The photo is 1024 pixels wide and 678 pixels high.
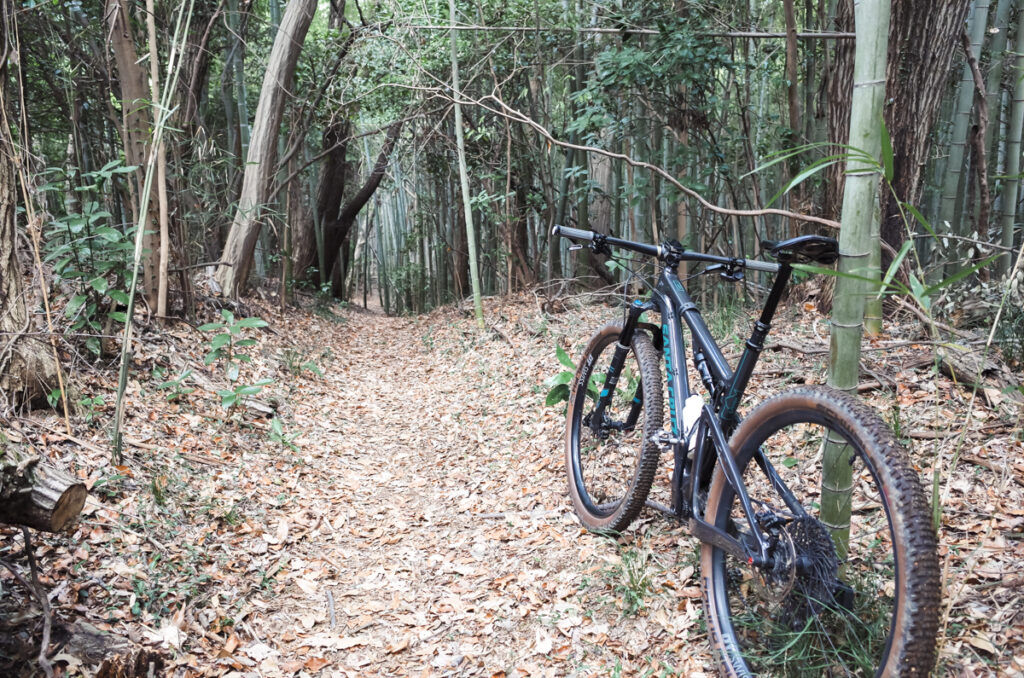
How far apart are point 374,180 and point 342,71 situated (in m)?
3.49

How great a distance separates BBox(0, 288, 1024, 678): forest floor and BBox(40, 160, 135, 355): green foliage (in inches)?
13.8

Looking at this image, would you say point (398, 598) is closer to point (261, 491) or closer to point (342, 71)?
point (261, 491)

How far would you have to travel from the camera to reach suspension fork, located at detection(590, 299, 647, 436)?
264 centimetres

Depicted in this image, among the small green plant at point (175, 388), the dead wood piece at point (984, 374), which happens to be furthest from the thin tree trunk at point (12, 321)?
the dead wood piece at point (984, 374)

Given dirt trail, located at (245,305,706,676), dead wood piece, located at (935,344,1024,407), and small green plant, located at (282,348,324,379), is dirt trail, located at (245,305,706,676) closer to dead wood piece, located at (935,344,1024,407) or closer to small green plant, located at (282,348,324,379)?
small green plant, located at (282,348,324,379)

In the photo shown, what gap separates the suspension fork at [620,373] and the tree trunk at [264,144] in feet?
15.6

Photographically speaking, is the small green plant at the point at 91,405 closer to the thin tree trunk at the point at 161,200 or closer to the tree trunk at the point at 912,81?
the thin tree trunk at the point at 161,200

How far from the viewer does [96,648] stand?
185 centimetres

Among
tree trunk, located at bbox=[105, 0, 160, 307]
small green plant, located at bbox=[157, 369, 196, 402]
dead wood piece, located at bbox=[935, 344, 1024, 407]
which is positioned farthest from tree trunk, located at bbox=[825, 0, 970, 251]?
tree trunk, located at bbox=[105, 0, 160, 307]

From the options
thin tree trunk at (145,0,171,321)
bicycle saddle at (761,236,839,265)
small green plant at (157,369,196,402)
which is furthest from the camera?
small green plant at (157,369,196,402)

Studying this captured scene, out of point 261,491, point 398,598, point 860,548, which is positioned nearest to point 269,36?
point 261,491

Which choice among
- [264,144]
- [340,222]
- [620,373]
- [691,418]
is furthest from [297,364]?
[340,222]

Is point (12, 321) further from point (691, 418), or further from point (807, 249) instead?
point (807, 249)

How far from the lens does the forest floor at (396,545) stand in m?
1.97
